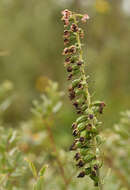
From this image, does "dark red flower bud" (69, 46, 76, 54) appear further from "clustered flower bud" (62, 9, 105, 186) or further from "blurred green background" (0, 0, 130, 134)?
"blurred green background" (0, 0, 130, 134)

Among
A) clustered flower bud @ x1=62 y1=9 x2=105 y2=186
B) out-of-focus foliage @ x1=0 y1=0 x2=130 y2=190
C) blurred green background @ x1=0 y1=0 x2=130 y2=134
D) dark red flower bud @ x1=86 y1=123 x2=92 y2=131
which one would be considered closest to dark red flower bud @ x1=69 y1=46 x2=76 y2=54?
clustered flower bud @ x1=62 y1=9 x2=105 y2=186

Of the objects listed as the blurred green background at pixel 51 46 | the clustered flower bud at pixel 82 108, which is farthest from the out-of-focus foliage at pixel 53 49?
the clustered flower bud at pixel 82 108

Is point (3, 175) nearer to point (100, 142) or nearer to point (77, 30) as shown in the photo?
point (100, 142)

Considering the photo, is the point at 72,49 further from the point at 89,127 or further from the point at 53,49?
the point at 53,49

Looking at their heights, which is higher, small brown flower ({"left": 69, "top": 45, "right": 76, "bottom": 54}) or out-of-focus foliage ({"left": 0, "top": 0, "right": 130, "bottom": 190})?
out-of-focus foliage ({"left": 0, "top": 0, "right": 130, "bottom": 190})

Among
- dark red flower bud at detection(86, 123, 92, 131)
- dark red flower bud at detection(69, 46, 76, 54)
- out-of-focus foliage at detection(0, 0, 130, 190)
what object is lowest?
dark red flower bud at detection(86, 123, 92, 131)

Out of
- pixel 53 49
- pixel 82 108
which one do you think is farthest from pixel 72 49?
pixel 53 49

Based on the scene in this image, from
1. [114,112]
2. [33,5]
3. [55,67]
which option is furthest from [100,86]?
[33,5]
